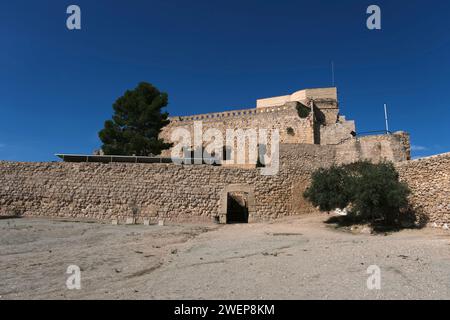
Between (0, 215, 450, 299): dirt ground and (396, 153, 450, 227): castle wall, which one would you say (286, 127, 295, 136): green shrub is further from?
(0, 215, 450, 299): dirt ground

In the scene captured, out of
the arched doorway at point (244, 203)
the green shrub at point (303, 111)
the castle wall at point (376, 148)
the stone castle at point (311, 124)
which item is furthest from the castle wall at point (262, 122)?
the arched doorway at point (244, 203)

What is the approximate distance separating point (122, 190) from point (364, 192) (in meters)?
10.9

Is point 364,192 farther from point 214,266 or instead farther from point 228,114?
point 228,114

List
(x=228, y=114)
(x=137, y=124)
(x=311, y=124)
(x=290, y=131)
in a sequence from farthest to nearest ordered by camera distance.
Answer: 1. (x=228, y=114)
2. (x=290, y=131)
3. (x=311, y=124)
4. (x=137, y=124)

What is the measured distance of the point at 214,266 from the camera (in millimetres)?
6758

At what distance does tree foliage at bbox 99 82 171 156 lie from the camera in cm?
2317

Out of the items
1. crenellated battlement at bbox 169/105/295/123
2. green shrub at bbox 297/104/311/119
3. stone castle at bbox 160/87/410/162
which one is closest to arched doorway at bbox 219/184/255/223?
stone castle at bbox 160/87/410/162

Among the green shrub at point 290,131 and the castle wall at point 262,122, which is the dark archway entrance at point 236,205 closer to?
the castle wall at point 262,122

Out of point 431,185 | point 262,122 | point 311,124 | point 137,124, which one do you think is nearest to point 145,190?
point 137,124

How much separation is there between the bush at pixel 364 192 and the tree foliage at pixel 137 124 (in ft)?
41.6

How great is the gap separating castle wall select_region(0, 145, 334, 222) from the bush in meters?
3.21

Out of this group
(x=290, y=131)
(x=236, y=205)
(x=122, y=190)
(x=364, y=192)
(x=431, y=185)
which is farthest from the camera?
(x=290, y=131)
